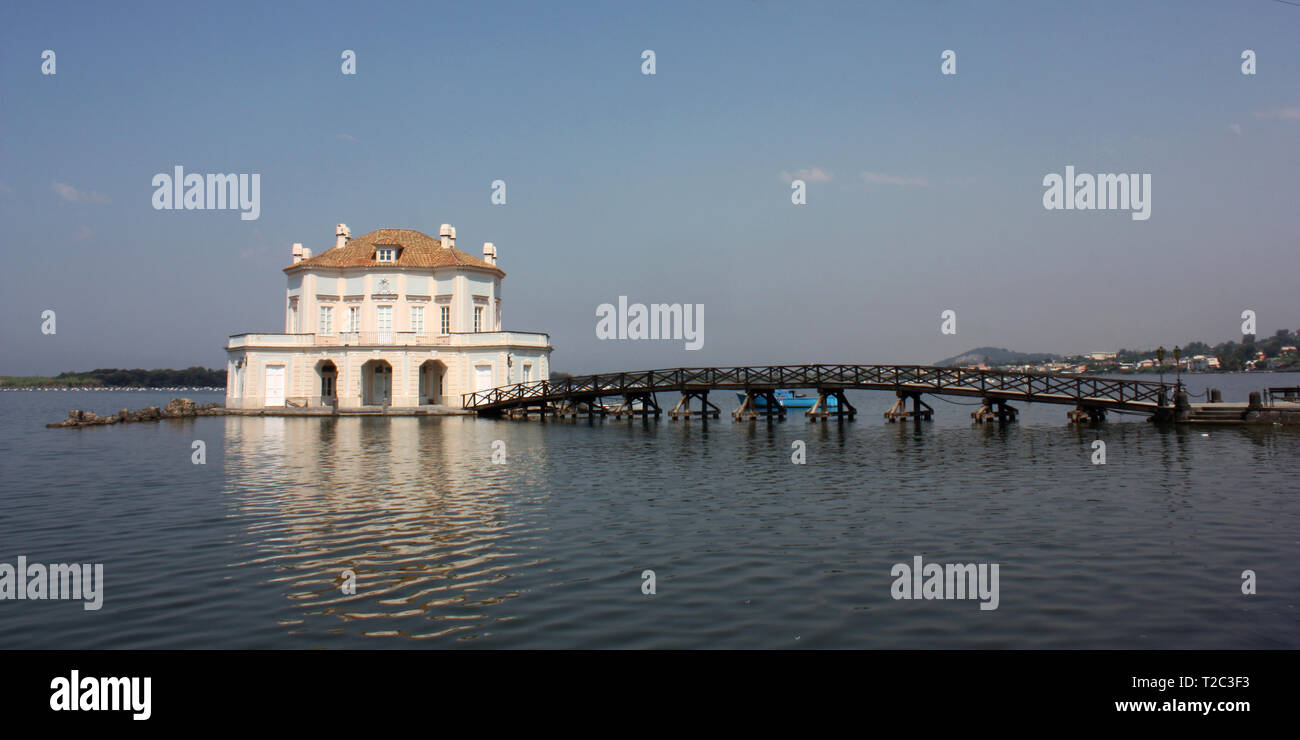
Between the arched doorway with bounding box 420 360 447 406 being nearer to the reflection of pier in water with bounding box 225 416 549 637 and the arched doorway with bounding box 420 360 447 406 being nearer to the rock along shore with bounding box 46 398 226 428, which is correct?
the rock along shore with bounding box 46 398 226 428

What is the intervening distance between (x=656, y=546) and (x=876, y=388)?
32.3m

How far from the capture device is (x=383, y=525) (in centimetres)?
1570

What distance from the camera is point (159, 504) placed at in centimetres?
1842

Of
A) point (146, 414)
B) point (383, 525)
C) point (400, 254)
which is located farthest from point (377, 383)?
point (383, 525)

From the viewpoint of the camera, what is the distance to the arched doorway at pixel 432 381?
58.1 metres

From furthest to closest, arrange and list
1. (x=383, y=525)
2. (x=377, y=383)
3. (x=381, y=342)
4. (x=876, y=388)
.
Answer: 1. (x=377, y=383)
2. (x=381, y=342)
3. (x=876, y=388)
4. (x=383, y=525)

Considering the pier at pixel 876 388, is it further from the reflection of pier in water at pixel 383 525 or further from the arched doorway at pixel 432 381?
the reflection of pier in water at pixel 383 525

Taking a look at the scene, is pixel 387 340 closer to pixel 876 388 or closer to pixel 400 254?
pixel 400 254

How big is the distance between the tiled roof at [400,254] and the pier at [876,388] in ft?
31.2

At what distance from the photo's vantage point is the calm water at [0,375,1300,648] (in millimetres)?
Answer: 9383

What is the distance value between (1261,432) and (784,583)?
108 ft

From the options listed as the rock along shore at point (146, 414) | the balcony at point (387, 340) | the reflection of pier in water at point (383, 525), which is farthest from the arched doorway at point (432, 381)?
the reflection of pier in water at point (383, 525)

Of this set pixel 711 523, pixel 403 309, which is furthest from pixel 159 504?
pixel 403 309
